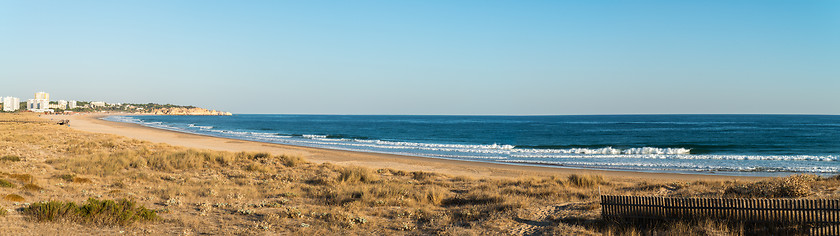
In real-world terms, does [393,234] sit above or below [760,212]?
below

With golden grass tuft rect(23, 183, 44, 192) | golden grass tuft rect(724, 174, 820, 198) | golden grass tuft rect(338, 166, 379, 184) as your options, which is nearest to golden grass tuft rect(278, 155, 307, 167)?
golden grass tuft rect(338, 166, 379, 184)

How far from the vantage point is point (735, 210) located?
8797 mm

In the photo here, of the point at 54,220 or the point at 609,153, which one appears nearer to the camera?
the point at 54,220

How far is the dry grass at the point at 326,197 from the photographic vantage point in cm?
988

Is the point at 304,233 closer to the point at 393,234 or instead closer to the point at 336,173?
the point at 393,234

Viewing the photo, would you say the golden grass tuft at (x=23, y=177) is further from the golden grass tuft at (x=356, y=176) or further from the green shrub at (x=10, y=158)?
the golden grass tuft at (x=356, y=176)

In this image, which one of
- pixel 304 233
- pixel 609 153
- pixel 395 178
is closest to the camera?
pixel 304 233

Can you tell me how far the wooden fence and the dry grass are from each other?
27 cm

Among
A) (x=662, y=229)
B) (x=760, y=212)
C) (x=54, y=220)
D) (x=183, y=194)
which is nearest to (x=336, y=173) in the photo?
(x=183, y=194)

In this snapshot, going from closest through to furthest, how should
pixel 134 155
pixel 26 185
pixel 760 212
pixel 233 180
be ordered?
pixel 760 212 → pixel 26 185 → pixel 233 180 → pixel 134 155

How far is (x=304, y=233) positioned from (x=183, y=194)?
21.6 ft

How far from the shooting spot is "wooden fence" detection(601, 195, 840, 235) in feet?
26.8

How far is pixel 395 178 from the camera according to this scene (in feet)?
64.7

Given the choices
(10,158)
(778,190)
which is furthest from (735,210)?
(10,158)
